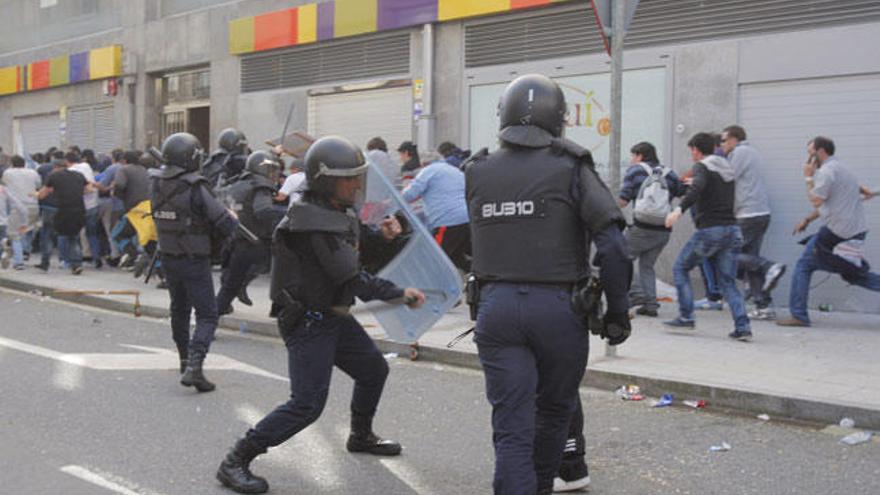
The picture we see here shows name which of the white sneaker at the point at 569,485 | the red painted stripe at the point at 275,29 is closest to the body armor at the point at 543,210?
the white sneaker at the point at 569,485

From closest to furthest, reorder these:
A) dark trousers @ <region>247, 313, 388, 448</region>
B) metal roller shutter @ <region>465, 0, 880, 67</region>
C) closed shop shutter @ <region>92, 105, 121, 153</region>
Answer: dark trousers @ <region>247, 313, 388, 448</region> → metal roller shutter @ <region>465, 0, 880, 67</region> → closed shop shutter @ <region>92, 105, 121, 153</region>

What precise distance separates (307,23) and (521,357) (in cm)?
1353

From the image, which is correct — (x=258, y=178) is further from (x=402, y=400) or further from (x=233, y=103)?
(x=233, y=103)

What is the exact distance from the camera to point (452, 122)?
46.6ft

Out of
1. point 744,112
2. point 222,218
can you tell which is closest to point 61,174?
point 222,218

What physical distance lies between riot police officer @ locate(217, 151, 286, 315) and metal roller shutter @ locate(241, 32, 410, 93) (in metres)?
6.43

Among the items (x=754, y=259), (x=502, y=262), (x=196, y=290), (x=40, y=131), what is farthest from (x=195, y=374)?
(x=40, y=131)

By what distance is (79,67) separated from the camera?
21969mm

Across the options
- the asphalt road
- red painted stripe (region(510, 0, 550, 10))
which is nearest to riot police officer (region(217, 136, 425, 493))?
the asphalt road

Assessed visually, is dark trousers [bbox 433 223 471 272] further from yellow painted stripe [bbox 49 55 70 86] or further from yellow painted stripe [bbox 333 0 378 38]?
yellow painted stripe [bbox 49 55 70 86]

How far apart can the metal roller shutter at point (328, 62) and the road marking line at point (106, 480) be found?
35.3 ft

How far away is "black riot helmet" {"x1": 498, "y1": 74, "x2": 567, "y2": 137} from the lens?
391cm

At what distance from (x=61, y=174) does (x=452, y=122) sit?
595cm

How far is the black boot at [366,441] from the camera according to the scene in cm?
536
